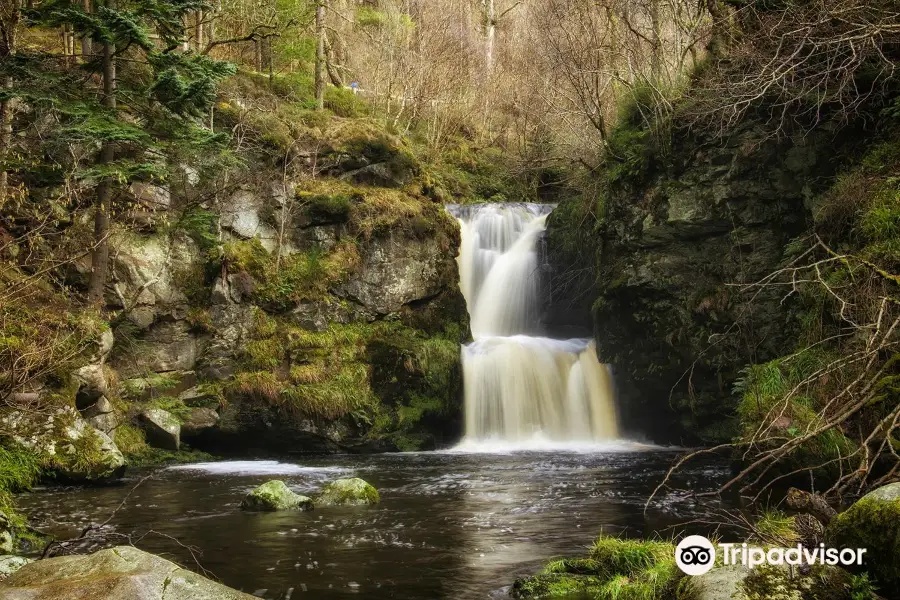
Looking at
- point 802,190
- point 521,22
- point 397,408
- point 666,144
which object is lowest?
point 397,408

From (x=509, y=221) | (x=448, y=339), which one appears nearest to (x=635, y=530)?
(x=448, y=339)

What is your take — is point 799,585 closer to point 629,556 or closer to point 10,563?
point 629,556

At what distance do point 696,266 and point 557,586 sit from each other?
11.4 m

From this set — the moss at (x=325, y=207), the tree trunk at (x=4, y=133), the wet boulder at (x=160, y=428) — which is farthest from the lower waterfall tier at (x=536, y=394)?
the tree trunk at (x=4, y=133)

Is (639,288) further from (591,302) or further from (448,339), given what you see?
(448,339)

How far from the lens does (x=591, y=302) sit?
2047 cm

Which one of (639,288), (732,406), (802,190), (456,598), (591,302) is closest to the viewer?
(456,598)

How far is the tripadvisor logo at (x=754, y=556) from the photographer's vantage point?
4.21 meters

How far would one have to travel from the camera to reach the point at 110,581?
Result: 4277mm

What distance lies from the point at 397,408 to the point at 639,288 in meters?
6.68

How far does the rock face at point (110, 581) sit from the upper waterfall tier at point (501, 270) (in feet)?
52.3

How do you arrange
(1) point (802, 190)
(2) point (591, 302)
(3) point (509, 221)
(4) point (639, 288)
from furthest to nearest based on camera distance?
(3) point (509, 221), (2) point (591, 302), (4) point (639, 288), (1) point (802, 190)

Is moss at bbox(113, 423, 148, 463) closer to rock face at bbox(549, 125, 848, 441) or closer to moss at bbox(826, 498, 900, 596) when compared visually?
rock face at bbox(549, 125, 848, 441)

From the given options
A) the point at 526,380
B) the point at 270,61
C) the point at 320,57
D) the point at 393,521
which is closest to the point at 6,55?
the point at 393,521
